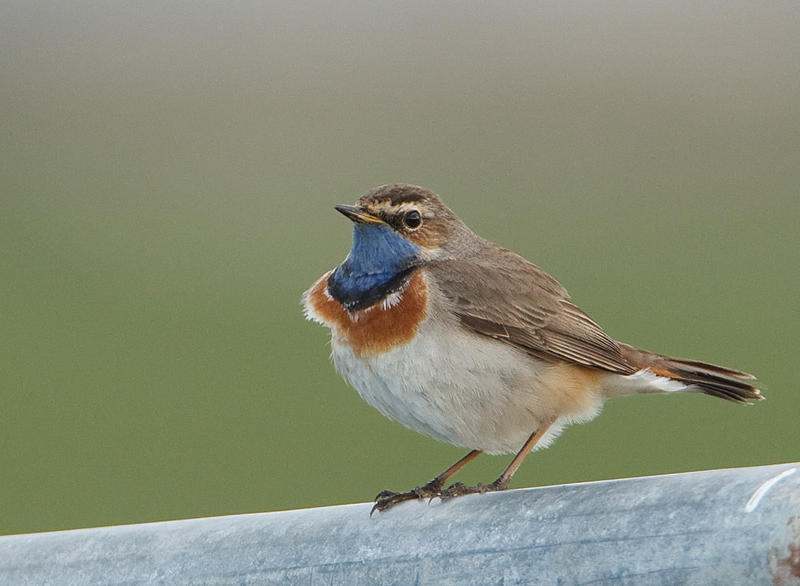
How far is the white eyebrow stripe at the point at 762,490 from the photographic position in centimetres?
216

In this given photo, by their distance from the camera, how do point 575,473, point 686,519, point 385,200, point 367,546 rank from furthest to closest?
1. point 575,473
2. point 385,200
3. point 367,546
4. point 686,519

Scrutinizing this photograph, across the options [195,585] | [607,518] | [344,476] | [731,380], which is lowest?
[344,476]

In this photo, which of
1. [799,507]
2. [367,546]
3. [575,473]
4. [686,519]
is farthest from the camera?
[575,473]

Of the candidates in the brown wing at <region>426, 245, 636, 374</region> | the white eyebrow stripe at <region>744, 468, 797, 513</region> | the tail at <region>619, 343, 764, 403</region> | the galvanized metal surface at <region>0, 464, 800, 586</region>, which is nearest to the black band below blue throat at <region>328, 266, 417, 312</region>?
the brown wing at <region>426, 245, 636, 374</region>

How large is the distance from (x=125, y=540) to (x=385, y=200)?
101 inches

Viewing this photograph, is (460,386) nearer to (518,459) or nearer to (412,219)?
(518,459)

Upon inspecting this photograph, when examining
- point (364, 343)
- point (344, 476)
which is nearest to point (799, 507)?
point (364, 343)

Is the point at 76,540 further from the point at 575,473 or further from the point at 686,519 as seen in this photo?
the point at 575,473

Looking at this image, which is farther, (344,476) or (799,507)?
(344,476)

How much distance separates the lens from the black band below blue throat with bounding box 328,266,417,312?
15.9 ft

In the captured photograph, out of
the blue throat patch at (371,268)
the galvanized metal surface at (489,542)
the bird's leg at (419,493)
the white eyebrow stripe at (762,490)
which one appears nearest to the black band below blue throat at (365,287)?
the blue throat patch at (371,268)

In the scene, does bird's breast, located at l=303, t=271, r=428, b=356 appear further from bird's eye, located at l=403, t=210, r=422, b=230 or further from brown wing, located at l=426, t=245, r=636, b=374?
bird's eye, located at l=403, t=210, r=422, b=230

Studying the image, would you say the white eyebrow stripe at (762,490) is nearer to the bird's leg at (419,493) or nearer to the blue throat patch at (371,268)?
the bird's leg at (419,493)

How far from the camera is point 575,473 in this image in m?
9.39
